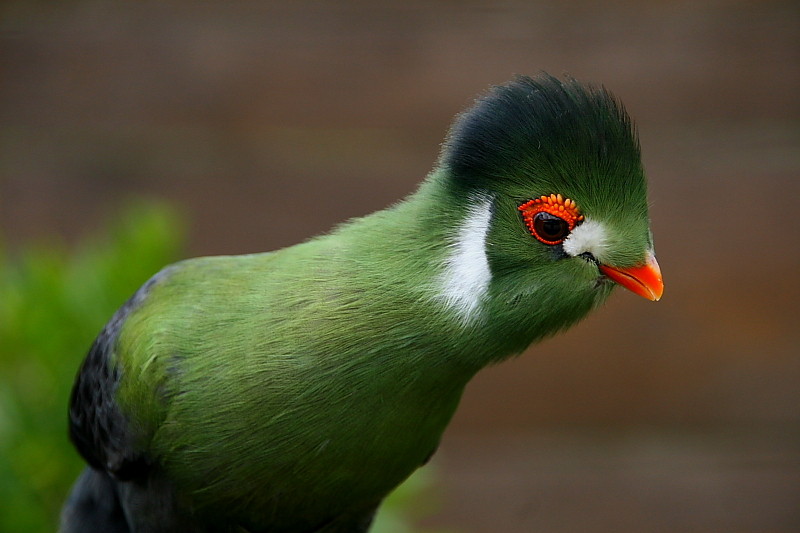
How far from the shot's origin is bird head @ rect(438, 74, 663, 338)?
4.74 feet

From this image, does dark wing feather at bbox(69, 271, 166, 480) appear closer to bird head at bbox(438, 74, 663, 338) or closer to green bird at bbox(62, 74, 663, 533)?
green bird at bbox(62, 74, 663, 533)

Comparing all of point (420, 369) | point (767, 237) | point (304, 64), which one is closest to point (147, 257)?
point (304, 64)

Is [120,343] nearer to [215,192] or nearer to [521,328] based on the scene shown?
[521,328]

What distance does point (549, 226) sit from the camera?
143 cm

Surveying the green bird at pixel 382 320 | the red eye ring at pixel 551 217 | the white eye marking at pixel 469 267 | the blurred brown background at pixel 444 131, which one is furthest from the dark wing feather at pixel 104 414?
the blurred brown background at pixel 444 131

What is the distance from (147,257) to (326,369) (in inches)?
52.9

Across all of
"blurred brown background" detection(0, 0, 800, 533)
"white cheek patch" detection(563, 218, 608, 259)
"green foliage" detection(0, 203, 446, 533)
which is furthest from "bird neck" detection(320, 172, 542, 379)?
"blurred brown background" detection(0, 0, 800, 533)

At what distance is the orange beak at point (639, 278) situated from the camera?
1463 millimetres

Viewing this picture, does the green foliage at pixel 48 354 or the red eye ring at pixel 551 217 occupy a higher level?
the red eye ring at pixel 551 217

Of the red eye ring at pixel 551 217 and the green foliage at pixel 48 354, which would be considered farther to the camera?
the green foliage at pixel 48 354

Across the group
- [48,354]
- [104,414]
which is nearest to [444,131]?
[48,354]

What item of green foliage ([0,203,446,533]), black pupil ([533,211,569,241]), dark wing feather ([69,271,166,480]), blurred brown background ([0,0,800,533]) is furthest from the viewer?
blurred brown background ([0,0,800,533])

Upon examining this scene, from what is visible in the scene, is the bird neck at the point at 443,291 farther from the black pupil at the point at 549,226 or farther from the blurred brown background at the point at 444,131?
the blurred brown background at the point at 444,131

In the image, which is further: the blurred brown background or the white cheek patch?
the blurred brown background
